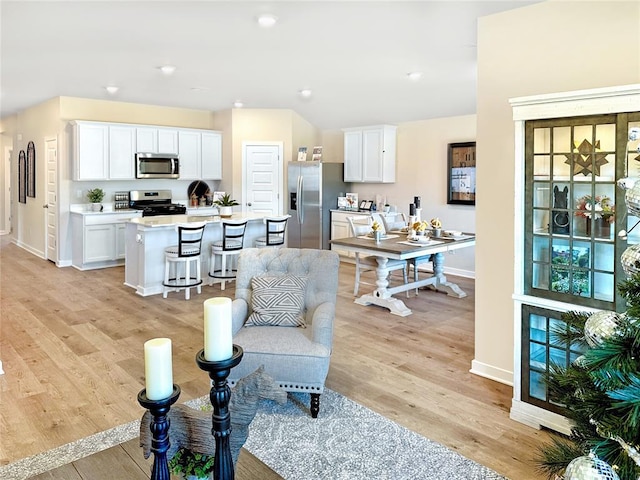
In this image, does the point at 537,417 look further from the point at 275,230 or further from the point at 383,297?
the point at 275,230

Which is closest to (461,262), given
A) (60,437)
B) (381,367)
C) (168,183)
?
(381,367)

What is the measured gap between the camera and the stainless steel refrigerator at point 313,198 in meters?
8.39

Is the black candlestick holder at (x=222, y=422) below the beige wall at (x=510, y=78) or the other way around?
below

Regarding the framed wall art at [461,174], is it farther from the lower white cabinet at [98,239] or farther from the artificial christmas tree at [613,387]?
the artificial christmas tree at [613,387]

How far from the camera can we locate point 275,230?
6727 mm

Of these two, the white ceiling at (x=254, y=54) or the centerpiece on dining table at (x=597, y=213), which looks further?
the white ceiling at (x=254, y=54)

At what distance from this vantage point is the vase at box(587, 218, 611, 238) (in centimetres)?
259

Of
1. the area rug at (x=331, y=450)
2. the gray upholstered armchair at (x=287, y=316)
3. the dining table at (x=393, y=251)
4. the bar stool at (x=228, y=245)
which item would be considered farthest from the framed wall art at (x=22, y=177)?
the area rug at (x=331, y=450)

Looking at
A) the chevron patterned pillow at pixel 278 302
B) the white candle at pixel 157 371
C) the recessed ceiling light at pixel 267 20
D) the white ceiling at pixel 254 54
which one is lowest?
the chevron patterned pillow at pixel 278 302

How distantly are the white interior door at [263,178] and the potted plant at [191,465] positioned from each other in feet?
23.9

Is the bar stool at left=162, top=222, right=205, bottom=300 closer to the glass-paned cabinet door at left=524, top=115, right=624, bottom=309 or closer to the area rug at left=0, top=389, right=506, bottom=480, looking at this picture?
the area rug at left=0, top=389, right=506, bottom=480

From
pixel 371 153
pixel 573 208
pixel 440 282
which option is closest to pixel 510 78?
pixel 573 208

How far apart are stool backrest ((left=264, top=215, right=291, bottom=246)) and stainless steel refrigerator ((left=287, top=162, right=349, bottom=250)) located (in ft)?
5.79

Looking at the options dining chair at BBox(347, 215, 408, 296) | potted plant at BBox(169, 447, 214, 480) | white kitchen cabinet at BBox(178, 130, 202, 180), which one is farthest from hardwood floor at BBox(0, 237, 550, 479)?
white kitchen cabinet at BBox(178, 130, 202, 180)
